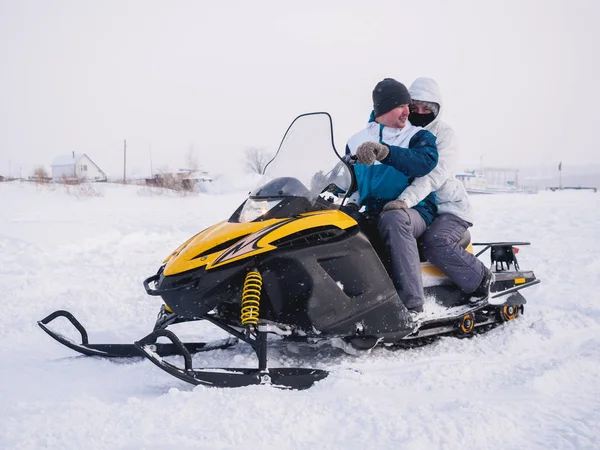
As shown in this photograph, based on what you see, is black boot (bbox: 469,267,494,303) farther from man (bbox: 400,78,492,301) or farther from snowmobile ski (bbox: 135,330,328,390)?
snowmobile ski (bbox: 135,330,328,390)

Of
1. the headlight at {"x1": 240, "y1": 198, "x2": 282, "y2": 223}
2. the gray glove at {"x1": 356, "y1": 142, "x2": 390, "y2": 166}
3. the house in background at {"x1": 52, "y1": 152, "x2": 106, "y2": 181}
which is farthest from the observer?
the house in background at {"x1": 52, "y1": 152, "x2": 106, "y2": 181}

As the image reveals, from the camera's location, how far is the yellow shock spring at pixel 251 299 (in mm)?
2871

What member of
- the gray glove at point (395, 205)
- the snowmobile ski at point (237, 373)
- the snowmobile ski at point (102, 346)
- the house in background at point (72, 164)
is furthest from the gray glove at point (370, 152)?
the house in background at point (72, 164)

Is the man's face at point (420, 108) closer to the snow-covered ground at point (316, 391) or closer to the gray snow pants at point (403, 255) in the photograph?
the gray snow pants at point (403, 255)

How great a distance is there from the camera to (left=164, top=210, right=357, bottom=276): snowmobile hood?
114 inches

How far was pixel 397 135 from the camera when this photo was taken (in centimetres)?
372

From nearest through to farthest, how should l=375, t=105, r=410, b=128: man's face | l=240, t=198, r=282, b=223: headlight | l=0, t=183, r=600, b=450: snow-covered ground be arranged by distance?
l=0, t=183, r=600, b=450: snow-covered ground, l=240, t=198, r=282, b=223: headlight, l=375, t=105, r=410, b=128: man's face

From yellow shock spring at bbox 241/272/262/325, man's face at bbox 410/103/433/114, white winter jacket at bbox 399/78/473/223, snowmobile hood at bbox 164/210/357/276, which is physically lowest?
yellow shock spring at bbox 241/272/262/325

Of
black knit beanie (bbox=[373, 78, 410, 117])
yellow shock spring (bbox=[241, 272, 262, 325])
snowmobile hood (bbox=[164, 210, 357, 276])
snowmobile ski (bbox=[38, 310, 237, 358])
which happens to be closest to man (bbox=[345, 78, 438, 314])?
black knit beanie (bbox=[373, 78, 410, 117])

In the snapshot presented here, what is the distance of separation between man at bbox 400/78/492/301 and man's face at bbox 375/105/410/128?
241mm

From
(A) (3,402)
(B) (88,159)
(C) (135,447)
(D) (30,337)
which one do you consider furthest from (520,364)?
(B) (88,159)

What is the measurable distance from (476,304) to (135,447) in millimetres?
2720

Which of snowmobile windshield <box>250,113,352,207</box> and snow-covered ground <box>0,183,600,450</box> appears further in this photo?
snowmobile windshield <box>250,113,352,207</box>

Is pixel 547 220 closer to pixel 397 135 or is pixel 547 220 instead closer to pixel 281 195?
pixel 397 135
